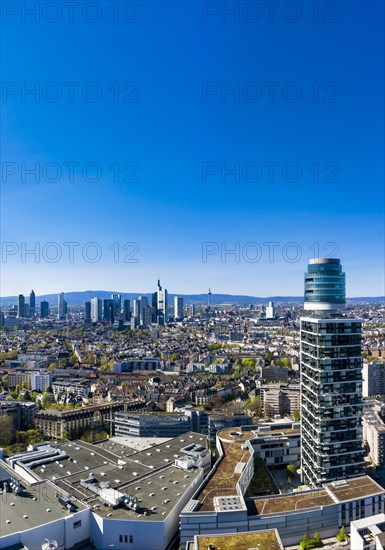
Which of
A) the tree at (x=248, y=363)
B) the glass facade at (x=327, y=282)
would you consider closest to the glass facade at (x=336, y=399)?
the glass facade at (x=327, y=282)

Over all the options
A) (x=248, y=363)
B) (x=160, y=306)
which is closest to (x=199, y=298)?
(x=160, y=306)

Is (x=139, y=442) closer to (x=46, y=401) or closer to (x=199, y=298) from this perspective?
(x=46, y=401)

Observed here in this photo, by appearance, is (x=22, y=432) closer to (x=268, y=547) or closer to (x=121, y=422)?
(x=121, y=422)

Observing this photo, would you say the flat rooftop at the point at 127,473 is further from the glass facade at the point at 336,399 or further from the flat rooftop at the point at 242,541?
the glass facade at the point at 336,399

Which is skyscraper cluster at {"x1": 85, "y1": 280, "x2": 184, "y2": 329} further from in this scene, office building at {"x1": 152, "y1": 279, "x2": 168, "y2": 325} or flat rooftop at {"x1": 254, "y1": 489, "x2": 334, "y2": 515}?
flat rooftop at {"x1": 254, "y1": 489, "x2": 334, "y2": 515}

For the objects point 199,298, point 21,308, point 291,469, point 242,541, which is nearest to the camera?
point 242,541

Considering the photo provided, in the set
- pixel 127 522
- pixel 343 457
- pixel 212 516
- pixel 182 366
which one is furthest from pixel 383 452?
pixel 182 366

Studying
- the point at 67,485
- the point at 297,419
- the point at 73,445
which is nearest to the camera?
the point at 67,485
